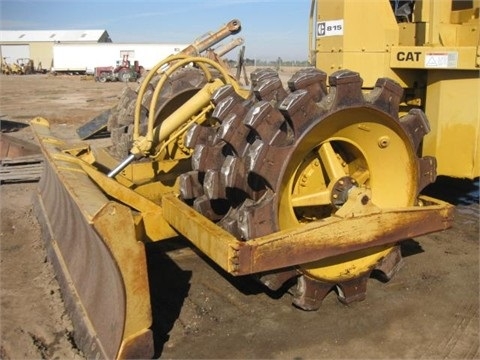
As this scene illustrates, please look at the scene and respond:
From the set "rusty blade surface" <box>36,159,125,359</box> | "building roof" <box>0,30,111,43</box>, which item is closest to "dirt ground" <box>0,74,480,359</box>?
"rusty blade surface" <box>36,159,125,359</box>

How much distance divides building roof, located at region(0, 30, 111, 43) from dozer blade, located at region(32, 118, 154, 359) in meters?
66.7

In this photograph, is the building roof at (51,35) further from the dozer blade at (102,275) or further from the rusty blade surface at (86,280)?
the dozer blade at (102,275)

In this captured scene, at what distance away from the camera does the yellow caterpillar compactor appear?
2.84m

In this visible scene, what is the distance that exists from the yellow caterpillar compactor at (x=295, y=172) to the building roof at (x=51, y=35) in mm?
66360

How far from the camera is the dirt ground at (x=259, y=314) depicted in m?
3.04

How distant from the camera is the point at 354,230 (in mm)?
3098

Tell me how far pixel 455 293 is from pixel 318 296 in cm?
112

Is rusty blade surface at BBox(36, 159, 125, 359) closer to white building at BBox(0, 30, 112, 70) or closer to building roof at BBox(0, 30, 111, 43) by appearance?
white building at BBox(0, 30, 112, 70)

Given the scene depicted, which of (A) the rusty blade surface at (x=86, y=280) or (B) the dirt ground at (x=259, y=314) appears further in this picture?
(B) the dirt ground at (x=259, y=314)

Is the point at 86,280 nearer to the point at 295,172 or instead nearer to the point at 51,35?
the point at 295,172

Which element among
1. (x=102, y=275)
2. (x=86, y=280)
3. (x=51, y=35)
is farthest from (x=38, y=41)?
(x=102, y=275)

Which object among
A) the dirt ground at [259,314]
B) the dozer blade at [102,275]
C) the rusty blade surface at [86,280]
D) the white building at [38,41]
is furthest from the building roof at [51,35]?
the dozer blade at [102,275]

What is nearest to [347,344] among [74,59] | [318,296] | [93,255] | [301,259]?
[318,296]

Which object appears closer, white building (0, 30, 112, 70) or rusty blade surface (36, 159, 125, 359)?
rusty blade surface (36, 159, 125, 359)
